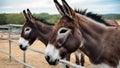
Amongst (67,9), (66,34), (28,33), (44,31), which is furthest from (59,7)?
(28,33)

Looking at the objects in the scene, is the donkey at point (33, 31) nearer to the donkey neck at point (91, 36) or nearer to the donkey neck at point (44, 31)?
the donkey neck at point (44, 31)

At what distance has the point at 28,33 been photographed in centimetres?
798

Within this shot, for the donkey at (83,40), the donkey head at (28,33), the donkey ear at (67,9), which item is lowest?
the donkey head at (28,33)

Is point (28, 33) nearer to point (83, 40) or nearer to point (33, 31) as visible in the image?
point (33, 31)

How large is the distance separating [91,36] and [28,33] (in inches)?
165

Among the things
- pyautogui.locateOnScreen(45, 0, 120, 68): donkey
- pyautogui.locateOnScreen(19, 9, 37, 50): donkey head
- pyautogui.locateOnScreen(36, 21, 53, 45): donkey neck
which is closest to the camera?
pyautogui.locateOnScreen(45, 0, 120, 68): donkey

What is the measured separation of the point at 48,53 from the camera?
143 inches

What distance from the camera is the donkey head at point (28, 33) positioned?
7922mm

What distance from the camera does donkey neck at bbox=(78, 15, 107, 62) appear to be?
3.92 meters

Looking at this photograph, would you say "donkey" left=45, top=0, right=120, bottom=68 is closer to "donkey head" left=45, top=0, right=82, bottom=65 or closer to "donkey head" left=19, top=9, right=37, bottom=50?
"donkey head" left=45, top=0, right=82, bottom=65

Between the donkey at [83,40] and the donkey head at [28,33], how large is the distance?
4082 mm

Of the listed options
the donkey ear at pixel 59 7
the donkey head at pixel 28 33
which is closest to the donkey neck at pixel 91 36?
the donkey ear at pixel 59 7

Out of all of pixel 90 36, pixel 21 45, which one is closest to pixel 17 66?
pixel 21 45

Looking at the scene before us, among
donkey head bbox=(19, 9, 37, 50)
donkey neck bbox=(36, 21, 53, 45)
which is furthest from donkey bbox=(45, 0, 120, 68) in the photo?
donkey head bbox=(19, 9, 37, 50)
